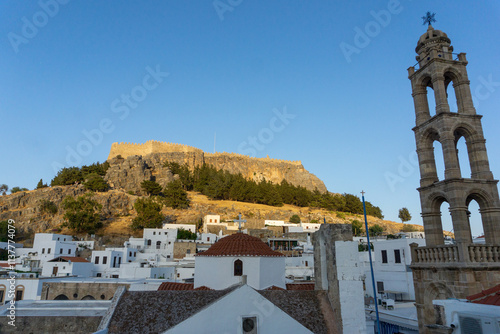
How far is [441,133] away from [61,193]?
272ft

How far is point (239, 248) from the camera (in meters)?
17.6

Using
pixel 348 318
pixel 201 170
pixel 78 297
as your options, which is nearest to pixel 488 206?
pixel 348 318

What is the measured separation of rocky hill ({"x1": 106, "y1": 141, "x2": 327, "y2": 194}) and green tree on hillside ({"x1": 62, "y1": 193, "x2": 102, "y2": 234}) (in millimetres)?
17233

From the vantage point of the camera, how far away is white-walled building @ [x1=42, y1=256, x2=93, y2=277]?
3919cm

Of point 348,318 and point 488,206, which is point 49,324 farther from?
point 488,206

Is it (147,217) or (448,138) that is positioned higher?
(147,217)

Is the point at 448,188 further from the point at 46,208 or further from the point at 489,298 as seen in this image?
the point at 46,208

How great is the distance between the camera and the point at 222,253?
56.7 ft

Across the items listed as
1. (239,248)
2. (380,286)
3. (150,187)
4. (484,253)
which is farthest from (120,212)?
(484,253)

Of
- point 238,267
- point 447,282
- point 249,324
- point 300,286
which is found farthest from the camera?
point 300,286

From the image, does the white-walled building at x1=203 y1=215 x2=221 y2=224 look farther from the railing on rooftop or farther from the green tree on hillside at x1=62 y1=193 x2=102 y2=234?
the railing on rooftop

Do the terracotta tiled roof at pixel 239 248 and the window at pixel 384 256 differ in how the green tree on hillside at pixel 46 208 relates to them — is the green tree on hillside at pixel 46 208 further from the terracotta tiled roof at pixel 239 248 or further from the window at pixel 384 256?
the window at pixel 384 256

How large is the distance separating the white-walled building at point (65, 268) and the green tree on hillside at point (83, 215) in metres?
23.7

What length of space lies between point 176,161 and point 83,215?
4319cm
